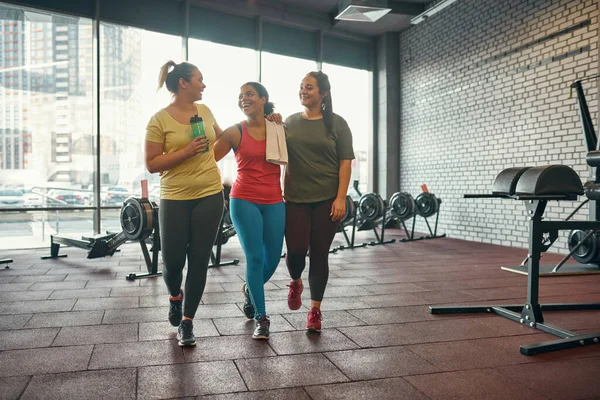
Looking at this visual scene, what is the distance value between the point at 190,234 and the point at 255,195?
397mm

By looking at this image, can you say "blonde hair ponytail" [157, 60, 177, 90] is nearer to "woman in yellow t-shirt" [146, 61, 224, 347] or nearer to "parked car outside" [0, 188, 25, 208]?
"woman in yellow t-shirt" [146, 61, 224, 347]

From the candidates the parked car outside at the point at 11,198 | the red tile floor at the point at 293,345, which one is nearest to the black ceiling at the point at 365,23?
the parked car outside at the point at 11,198

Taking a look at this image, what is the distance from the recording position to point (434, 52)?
895 cm

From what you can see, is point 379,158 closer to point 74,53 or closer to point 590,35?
point 590,35

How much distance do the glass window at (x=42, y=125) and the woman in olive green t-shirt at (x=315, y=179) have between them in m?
5.49

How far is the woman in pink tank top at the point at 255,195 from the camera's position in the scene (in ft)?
8.73

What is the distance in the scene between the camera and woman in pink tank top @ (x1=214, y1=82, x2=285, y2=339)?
2.66 metres

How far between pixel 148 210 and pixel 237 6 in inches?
193

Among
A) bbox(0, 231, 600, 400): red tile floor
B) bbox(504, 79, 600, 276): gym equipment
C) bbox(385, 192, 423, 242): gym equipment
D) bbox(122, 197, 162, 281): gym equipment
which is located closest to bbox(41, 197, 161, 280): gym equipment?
bbox(122, 197, 162, 281): gym equipment

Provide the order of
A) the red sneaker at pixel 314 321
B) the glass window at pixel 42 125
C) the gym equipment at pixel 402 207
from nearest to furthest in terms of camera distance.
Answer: the red sneaker at pixel 314 321
the glass window at pixel 42 125
the gym equipment at pixel 402 207

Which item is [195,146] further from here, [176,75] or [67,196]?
[67,196]

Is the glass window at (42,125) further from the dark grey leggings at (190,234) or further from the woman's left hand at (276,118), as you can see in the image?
the woman's left hand at (276,118)

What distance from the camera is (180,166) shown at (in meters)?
2.53

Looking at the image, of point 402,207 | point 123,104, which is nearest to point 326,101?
point 402,207
